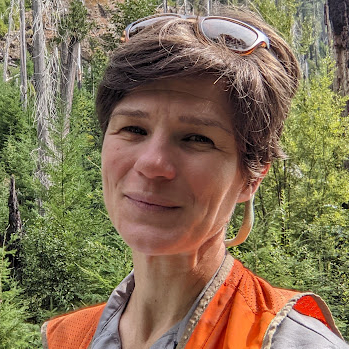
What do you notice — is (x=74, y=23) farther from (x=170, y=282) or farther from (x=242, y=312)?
(x=242, y=312)

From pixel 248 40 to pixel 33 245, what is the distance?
6.68m

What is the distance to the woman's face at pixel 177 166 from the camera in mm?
1124

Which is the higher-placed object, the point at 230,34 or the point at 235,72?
the point at 230,34

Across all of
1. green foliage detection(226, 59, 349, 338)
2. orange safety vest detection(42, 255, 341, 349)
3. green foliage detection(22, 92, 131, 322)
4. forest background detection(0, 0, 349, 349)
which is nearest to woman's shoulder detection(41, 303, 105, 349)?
orange safety vest detection(42, 255, 341, 349)

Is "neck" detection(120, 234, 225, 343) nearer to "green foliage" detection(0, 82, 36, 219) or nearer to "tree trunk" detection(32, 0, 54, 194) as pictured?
"green foliage" detection(0, 82, 36, 219)

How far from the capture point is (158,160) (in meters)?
1.12

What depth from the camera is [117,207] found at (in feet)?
4.08

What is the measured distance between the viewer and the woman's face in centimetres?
112

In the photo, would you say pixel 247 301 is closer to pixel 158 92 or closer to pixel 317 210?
pixel 158 92

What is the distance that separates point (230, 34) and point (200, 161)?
0.35 meters

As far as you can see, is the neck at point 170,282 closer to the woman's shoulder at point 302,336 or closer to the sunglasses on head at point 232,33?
the woman's shoulder at point 302,336

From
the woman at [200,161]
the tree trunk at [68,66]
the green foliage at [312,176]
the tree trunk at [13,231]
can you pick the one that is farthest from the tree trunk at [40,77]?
the woman at [200,161]

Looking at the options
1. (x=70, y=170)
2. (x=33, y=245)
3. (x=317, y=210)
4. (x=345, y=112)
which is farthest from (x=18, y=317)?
(x=345, y=112)

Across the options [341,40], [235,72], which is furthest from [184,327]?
[341,40]
